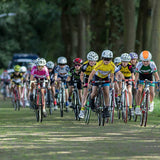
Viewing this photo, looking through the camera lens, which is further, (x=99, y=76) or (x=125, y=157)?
(x=99, y=76)

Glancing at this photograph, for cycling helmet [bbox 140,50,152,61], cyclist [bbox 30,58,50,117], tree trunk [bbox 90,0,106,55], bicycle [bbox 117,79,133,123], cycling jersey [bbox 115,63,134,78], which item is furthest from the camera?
tree trunk [bbox 90,0,106,55]

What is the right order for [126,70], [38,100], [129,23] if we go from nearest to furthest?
[38,100]
[126,70]
[129,23]

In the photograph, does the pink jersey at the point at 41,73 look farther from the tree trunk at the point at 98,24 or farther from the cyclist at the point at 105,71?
the tree trunk at the point at 98,24

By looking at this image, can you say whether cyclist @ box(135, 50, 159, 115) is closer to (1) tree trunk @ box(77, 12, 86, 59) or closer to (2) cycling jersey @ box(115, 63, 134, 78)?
(2) cycling jersey @ box(115, 63, 134, 78)

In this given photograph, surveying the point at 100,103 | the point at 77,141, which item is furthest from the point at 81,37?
the point at 77,141

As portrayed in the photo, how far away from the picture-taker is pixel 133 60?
21.4m

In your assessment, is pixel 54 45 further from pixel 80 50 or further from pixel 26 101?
pixel 26 101

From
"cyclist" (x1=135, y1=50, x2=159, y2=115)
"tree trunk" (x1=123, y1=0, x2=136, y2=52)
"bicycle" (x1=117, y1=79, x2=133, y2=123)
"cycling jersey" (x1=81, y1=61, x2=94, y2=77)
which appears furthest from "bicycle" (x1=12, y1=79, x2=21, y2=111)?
"cyclist" (x1=135, y1=50, x2=159, y2=115)

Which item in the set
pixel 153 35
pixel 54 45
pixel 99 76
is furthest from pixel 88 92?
pixel 54 45

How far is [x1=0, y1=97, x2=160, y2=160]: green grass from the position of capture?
34.7 feet

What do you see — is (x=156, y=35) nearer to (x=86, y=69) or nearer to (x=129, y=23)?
(x=129, y=23)

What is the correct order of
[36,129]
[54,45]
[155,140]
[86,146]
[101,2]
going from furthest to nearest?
[54,45], [101,2], [36,129], [155,140], [86,146]

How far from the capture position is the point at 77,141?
12750 millimetres

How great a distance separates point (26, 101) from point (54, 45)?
166ft
